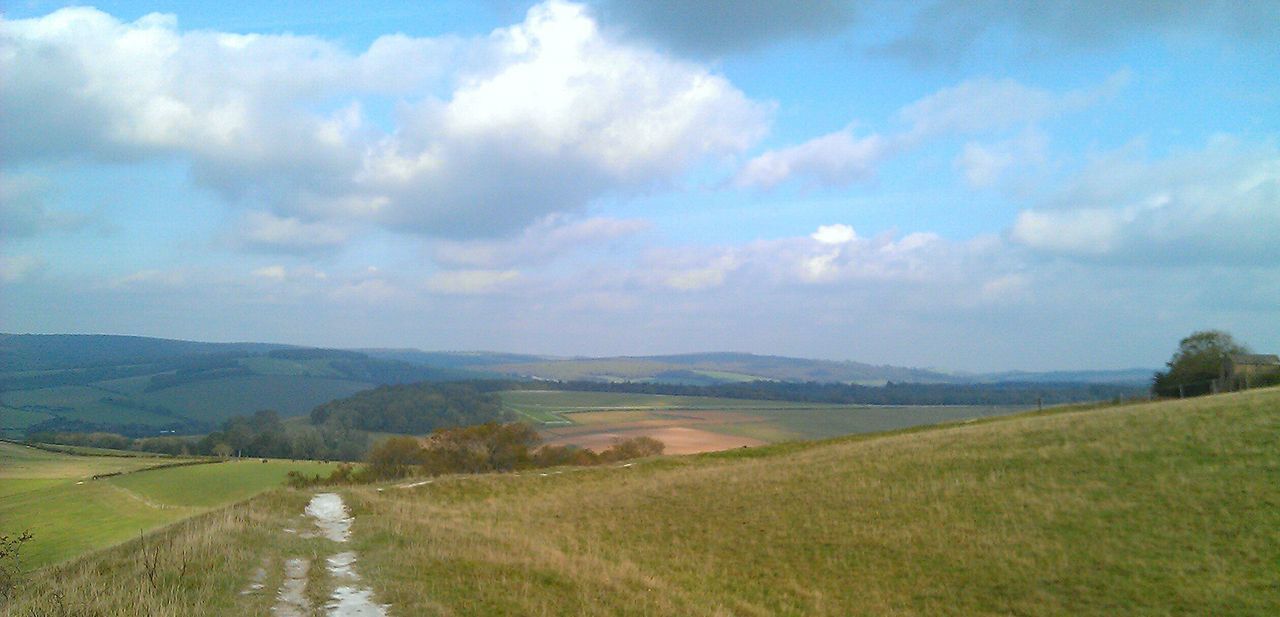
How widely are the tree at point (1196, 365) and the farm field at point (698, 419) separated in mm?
18009

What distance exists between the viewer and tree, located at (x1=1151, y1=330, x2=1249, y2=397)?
5738cm

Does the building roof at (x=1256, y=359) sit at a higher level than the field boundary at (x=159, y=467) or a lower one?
higher

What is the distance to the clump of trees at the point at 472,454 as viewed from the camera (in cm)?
6053

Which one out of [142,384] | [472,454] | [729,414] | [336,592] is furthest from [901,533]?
[142,384]

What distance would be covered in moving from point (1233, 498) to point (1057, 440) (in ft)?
32.6

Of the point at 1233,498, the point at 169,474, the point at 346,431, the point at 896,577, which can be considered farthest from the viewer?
the point at 346,431

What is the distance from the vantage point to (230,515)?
18734 mm

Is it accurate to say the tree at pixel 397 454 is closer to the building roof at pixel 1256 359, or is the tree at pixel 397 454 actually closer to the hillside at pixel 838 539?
the hillside at pixel 838 539

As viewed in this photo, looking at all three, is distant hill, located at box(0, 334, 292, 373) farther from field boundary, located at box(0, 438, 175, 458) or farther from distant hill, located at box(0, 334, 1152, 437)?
field boundary, located at box(0, 438, 175, 458)

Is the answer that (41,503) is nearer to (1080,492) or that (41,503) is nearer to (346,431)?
(1080,492)

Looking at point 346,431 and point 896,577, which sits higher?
point 896,577

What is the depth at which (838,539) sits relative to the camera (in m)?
21.6

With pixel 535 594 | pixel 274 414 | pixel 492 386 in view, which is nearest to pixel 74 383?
pixel 274 414

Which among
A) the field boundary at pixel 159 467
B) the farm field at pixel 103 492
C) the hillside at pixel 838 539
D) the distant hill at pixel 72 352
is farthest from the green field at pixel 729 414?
the distant hill at pixel 72 352
